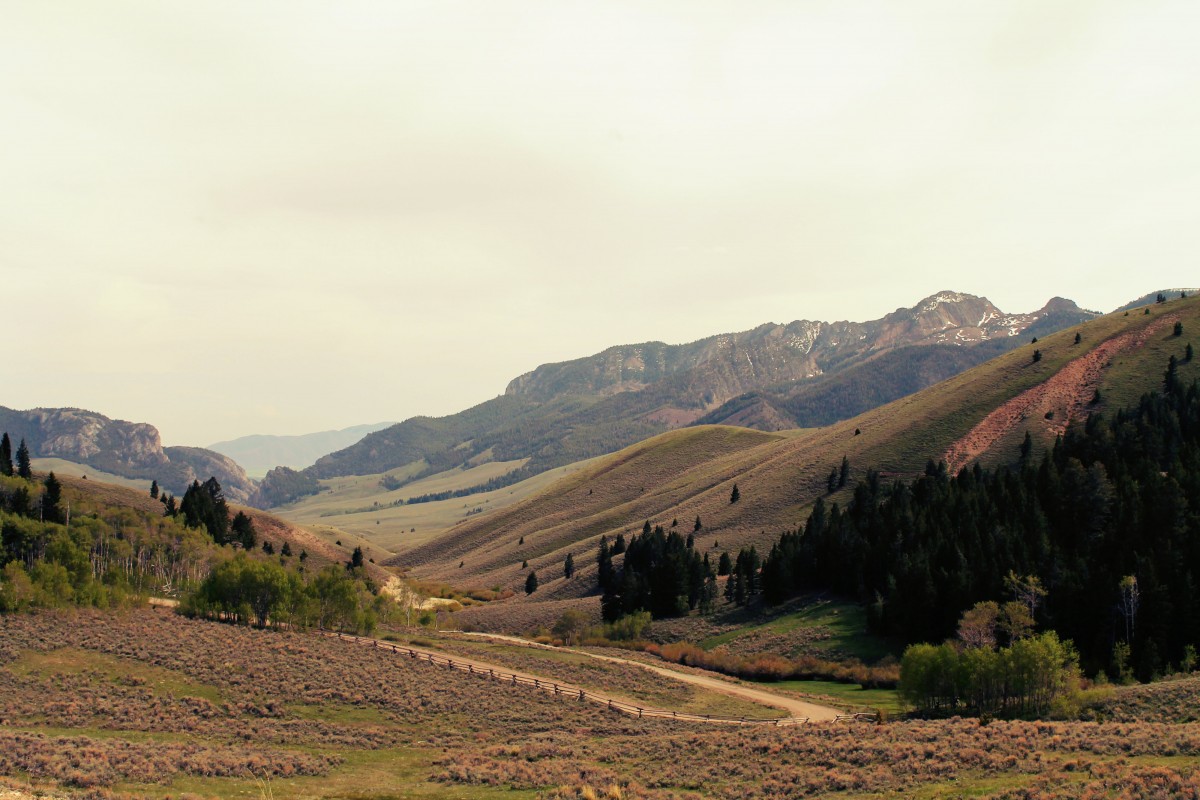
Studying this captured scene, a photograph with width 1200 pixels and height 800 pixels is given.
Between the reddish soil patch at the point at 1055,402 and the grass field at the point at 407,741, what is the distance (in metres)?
112

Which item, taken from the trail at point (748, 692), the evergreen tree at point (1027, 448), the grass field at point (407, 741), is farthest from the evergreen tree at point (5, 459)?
the evergreen tree at point (1027, 448)

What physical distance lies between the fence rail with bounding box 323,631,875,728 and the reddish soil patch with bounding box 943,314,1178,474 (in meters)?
100

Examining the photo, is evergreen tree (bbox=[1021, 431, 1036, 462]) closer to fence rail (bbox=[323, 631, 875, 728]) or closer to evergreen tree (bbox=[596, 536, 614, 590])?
evergreen tree (bbox=[596, 536, 614, 590])

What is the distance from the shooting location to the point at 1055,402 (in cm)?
Result: 16150

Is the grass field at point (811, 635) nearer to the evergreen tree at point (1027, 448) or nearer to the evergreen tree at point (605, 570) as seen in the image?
the evergreen tree at point (605, 570)

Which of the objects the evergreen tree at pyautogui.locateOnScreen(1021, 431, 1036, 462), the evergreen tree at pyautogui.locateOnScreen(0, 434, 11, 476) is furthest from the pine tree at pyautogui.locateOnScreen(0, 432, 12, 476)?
the evergreen tree at pyautogui.locateOnScreen(1021, 431, 1036, 462)

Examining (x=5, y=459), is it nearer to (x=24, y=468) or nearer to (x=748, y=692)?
(x=24, y=468)

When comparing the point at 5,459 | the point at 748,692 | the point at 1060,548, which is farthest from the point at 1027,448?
the point at 5,459

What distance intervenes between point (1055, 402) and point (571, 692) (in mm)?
134555

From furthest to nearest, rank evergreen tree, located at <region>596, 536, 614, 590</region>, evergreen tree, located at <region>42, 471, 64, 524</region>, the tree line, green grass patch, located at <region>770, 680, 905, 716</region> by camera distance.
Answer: evergreen tree, located at <region>596, 536, 614, 590</region>
evergreen tree, located at <region>42, 471, 64, 524</region>
the tree line
green grass patch, located at <region>770, 680, 905, 716</region>

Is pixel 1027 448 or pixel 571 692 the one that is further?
pixel 1027 448

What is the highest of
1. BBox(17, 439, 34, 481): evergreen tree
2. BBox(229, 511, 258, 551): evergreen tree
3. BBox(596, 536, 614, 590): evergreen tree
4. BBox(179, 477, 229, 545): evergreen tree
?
BBox(17, 439, 34, 481): evergreen tree

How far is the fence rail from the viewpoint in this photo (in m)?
58.7

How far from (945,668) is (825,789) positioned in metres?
23.3
